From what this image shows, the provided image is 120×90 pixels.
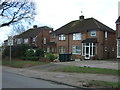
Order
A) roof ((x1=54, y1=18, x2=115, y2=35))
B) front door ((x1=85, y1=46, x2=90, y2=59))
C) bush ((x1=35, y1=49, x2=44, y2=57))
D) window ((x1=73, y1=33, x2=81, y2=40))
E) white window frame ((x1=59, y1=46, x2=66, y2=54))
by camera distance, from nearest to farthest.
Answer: bush ((x1=35, y1=49, x2=44, y2=57)) < front door ((x1=85, y1=46, x2=90, y2=59)) < roof ((x1=54, y1=18, x2=115, y2=35)) < window ((x1=73, y1=33, x2=81, y2=40)) < white window frame ((x1=59, y1=46, x2=66, y2=54))

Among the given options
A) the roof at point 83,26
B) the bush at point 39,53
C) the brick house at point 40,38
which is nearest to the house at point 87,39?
the roof at point 83,26

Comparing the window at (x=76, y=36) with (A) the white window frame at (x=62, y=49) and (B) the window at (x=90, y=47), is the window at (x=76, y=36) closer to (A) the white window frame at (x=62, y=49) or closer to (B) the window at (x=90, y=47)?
(B) the window at (x=90, y=47)

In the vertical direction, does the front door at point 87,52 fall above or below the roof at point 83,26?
below

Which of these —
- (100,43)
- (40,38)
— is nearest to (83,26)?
(100,43)

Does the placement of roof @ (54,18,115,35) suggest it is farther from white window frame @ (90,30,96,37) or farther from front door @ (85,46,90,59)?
front door @ (85,46,90,59)

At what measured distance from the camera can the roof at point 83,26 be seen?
37312 millimetres

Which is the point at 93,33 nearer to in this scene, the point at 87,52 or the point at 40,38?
the point at 87,52

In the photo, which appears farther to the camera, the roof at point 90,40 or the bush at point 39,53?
the roof at point 90,40

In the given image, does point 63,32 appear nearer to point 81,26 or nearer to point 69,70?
point 81,26

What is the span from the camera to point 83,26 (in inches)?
1571

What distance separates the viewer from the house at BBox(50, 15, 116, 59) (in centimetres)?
3550

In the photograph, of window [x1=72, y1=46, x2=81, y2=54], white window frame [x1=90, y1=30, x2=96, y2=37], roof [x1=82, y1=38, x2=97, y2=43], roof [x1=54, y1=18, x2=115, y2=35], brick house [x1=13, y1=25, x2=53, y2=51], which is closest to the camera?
roof [x1=82, y1=38, x2=97, y2=43]

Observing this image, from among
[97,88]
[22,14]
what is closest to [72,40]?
[22,14]

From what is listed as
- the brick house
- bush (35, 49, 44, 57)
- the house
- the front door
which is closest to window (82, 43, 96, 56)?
the house
